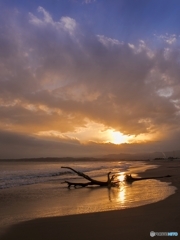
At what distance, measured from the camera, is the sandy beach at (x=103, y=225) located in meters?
6.64

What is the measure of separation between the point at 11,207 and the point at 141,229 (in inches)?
284

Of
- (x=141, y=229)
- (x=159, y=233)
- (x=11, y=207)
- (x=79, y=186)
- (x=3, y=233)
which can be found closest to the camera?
(x=159, y=233)

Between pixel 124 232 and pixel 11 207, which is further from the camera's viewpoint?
pixel 11 207

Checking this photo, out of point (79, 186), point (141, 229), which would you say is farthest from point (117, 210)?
point (79, 186)

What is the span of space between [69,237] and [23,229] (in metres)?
1.91

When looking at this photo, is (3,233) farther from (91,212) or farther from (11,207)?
(11,207)

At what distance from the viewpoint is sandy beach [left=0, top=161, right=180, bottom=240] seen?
6637 mm

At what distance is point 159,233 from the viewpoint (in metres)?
6.34

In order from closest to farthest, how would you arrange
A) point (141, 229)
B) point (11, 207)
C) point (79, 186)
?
1. point (141, 229)
2. point (11, 207)
3. point (79, 186)

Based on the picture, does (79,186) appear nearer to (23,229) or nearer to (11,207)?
(11,207)

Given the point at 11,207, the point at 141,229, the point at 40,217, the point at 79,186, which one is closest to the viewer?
the point at 141,229

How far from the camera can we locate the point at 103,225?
7.52 metres

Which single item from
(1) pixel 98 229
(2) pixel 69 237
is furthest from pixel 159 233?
(2) pixel 69 237

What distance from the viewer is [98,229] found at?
7188 mm
